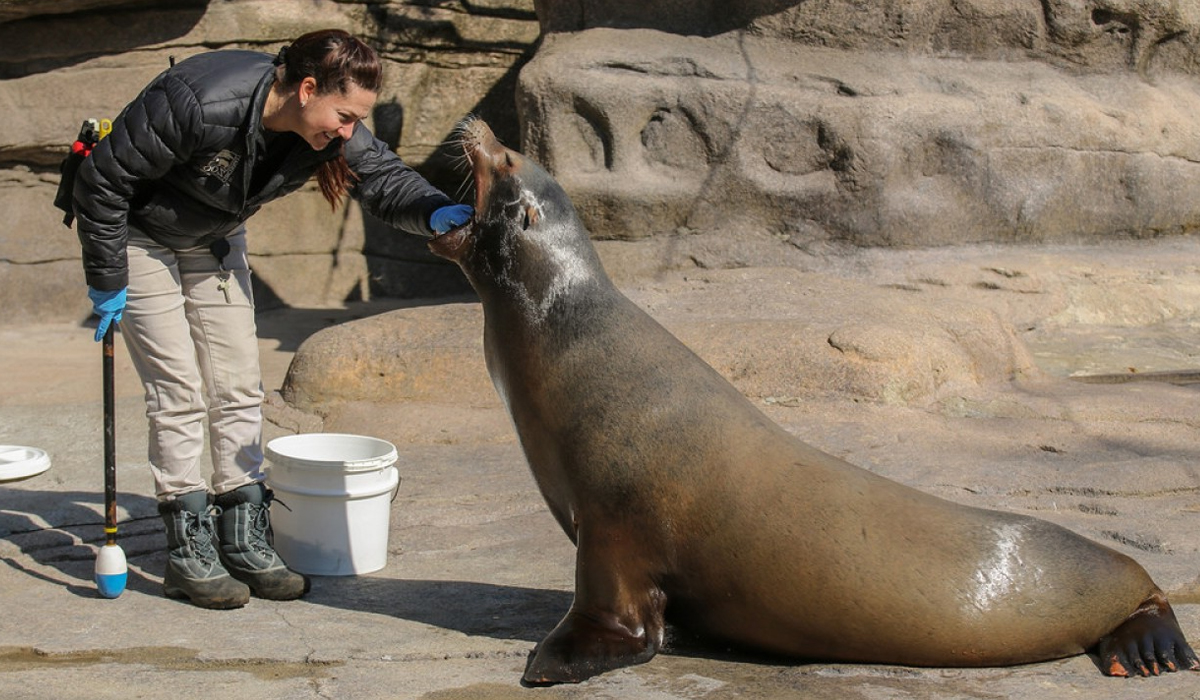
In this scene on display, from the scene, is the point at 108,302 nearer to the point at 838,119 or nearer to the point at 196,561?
the point at 196,561

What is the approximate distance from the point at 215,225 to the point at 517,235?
2.89ft

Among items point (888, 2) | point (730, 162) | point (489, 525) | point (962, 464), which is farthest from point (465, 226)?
point (888, 2)

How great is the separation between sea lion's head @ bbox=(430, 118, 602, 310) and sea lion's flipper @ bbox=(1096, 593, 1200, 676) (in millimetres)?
1595

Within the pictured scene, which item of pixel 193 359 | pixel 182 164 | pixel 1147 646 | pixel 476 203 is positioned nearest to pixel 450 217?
pixel 476 203

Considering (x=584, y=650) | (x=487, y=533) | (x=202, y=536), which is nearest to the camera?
(x=584, y=650)

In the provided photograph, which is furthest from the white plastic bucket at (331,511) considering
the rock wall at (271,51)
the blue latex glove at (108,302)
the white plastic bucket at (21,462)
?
the rock wall at (271,51)

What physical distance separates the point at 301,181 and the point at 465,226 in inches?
22.6

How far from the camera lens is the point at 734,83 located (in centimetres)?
739

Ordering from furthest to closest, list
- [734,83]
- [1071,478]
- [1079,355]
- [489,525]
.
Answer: [734,83] < [1079,355] < [1071,478] < [489,525]

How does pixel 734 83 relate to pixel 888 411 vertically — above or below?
above

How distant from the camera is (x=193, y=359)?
3688mm

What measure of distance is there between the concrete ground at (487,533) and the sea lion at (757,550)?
8 centimetres

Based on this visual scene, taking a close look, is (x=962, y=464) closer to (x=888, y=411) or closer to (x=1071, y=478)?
(x=1071, y=478)

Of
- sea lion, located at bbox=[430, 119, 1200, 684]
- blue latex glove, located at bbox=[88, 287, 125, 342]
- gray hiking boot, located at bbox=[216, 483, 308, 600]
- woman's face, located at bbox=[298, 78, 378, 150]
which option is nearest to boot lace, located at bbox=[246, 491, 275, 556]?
gray hiking boot, located at bbox=[216, 483, 308, 600]
